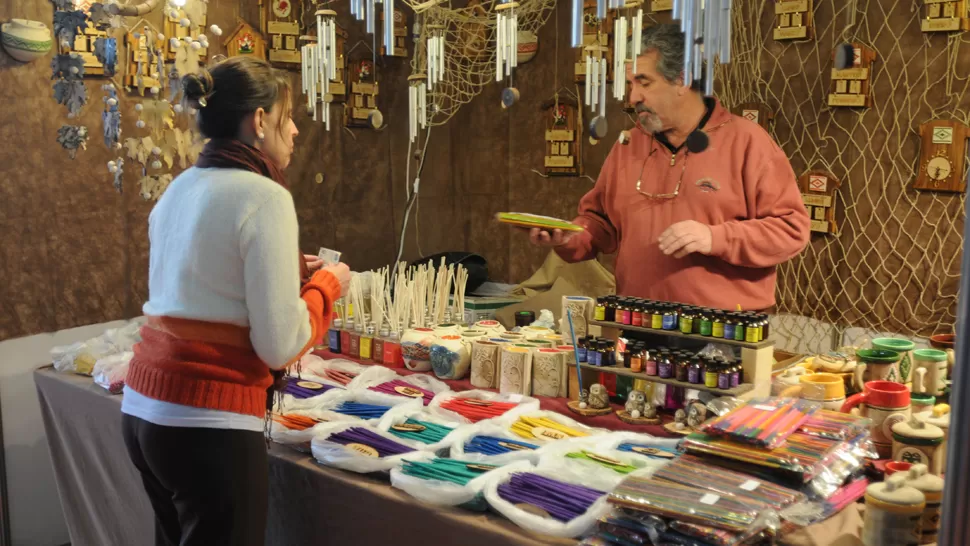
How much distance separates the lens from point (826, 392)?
1947mm

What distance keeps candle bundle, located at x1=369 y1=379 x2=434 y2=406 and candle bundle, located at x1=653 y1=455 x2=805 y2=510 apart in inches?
37.0

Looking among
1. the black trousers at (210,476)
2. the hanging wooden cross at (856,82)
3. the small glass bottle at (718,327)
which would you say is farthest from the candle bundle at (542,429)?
the hanging wooden cross at (856,82)

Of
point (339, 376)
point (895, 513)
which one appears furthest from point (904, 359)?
point (339, 376)

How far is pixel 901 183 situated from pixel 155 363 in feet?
9.98

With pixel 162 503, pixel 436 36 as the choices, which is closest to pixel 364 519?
pixel 162 503

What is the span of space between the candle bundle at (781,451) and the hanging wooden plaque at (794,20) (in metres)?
2.52

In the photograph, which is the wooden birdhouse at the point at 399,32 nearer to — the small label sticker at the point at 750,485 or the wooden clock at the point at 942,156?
Result: the wooden clock at the point at 942,156

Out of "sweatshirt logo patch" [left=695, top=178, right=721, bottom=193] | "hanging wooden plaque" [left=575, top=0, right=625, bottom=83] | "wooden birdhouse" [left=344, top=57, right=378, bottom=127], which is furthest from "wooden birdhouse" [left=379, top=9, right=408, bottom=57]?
"sweatshirt logo patch" [left=695, top=178, right=721, bottom=193]

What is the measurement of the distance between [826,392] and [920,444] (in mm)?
381

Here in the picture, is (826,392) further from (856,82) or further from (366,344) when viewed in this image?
(856,82)

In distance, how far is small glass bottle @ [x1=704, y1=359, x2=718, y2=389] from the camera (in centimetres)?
194

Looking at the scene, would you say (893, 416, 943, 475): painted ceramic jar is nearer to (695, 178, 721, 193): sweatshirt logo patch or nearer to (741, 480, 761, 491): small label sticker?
(741, 480, 761, 491): small label sticker

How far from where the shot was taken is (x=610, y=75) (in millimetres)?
4184

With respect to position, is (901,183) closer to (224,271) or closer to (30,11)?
(224,271)
